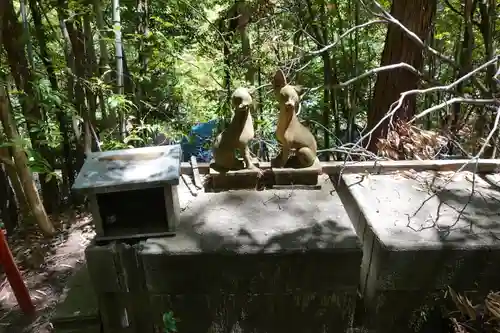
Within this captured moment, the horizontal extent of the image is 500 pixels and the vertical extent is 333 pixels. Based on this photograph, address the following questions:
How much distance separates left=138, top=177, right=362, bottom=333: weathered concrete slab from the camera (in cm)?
235

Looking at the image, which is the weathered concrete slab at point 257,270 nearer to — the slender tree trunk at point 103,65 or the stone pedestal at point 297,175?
the stone pedestal at point 297,175

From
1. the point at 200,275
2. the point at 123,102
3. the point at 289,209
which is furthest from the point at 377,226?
the point at 123,102

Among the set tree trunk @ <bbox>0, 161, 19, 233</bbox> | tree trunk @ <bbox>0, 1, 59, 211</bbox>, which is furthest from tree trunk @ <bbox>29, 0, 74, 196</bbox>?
tree trunk @ <bbox>0, 161, 19, 233</bbox>

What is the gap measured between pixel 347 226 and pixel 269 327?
2.68 feet

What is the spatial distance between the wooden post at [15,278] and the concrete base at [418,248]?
7.74ft

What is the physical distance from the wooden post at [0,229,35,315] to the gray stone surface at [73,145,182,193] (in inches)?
31.4

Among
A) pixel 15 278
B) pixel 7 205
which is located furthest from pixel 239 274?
pixel 7 205

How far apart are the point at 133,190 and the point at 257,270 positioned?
2.96 feet

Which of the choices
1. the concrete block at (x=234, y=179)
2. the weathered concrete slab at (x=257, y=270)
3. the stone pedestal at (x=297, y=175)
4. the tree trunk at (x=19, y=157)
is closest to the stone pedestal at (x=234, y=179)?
the concrete block at (x=234, y=179)

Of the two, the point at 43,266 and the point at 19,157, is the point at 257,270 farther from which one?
the point at 43,266

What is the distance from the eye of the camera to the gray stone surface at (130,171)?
7.49 ft

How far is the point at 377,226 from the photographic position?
2.54 meters

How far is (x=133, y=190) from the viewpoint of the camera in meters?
2.48

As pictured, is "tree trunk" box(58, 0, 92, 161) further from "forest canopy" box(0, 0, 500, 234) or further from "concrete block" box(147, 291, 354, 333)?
"concrete block" box(147, 291, 354, 333)
